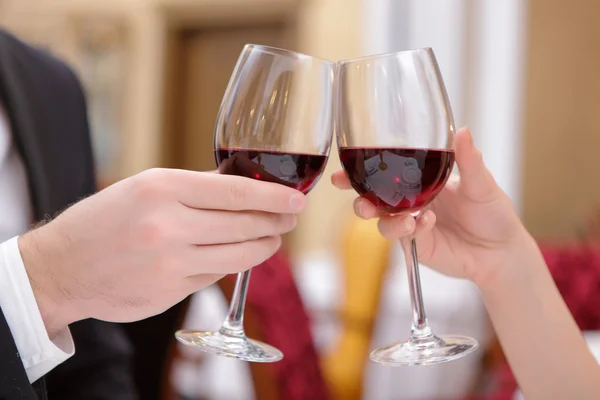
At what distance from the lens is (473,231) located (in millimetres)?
965

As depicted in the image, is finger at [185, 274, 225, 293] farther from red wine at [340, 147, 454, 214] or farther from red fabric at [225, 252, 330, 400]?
red fabric at [225, 252, 330, 400]

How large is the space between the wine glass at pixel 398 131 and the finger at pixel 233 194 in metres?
0.11

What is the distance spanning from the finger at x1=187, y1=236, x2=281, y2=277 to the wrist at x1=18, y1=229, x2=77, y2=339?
153 mm

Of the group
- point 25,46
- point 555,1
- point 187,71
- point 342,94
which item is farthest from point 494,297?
point 187,71

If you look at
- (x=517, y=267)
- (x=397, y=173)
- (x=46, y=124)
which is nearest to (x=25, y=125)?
(x=46, y=124)

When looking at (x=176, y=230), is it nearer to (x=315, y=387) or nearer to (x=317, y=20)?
(x=315, y=387)

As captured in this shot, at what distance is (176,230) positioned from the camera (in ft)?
2.20

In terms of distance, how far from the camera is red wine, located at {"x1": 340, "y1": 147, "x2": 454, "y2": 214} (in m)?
0.77

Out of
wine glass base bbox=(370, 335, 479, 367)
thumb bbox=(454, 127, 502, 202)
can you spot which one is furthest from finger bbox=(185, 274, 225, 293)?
Result: thumb bbox=(454, 127, 502, 202)

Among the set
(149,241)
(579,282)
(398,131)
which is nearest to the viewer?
(149,241)

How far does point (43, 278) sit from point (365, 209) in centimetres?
39

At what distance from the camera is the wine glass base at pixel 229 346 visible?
74cm

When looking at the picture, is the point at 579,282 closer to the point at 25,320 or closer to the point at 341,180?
the point at 341,180

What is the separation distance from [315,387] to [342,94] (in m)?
1.00
